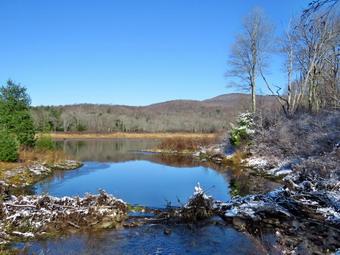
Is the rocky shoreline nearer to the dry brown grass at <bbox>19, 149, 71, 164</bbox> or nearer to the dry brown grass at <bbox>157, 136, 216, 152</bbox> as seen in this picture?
the dry brown grass at <bbox>19, 149, 71, 164</bbox>

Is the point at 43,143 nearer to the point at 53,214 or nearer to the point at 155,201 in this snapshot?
the point at 155,201

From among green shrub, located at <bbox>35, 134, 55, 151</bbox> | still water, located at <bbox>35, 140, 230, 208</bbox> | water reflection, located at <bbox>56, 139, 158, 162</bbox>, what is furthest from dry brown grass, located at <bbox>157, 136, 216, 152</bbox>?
green shrub, located at <bbox>35, 134, 55, 151</bbox>

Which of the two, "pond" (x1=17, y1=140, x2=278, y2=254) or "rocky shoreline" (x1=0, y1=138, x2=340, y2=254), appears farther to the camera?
"rocky shoreline" (x1=0, y1=138, x2=340, y2=254)

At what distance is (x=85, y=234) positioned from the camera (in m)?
7.16

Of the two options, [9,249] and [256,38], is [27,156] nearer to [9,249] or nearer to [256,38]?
[9,249]

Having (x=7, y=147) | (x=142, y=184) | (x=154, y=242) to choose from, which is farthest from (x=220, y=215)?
(x=7, y=147)

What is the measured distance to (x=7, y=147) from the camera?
15.0 meters

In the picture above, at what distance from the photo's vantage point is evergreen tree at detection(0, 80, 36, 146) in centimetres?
1797

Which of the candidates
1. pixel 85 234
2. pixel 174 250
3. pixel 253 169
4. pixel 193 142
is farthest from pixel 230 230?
pixel 193 142

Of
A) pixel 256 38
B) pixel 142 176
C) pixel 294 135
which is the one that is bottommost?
pixel 142 176

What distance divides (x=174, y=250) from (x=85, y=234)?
8.38ft

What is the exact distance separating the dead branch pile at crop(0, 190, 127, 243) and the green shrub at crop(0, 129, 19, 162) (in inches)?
296

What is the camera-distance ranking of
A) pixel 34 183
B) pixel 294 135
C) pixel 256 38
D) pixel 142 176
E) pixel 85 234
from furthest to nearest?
1. pixel 256 38
2. pixel 294 135
3. pixel 142 176
4. pixel 34 183
5. pixel 85 234

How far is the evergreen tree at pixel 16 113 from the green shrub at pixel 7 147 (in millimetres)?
3214
